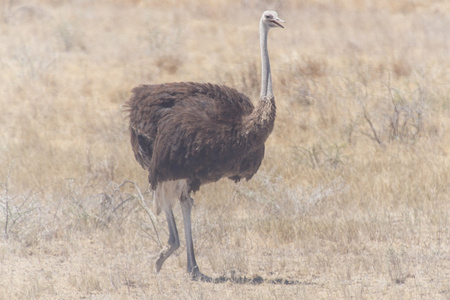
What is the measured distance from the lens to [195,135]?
567 centimetres

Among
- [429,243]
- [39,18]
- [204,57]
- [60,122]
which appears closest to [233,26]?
[204,57]

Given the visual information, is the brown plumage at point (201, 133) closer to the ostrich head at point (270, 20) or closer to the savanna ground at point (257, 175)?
the ostrich head at point (270, 20)

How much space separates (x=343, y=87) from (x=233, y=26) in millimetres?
6059

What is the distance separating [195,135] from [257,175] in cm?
276

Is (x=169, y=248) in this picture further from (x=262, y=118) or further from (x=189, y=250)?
(x=262, y=118)

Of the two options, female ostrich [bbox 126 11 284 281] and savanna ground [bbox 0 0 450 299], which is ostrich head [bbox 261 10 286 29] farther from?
savanna ground [bbox 0 0 450 299]

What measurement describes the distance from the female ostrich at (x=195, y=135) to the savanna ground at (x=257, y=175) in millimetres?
649

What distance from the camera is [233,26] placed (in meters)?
17.5

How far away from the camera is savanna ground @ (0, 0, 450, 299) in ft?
19.6

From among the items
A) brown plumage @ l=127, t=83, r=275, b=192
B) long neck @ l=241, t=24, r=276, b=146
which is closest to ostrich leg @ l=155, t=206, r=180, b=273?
brown plumage @ l=127, t=83, r=275, b=192

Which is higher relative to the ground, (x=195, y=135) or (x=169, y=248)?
(x=195, y=135)

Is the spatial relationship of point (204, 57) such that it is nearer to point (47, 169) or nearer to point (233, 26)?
point (233, 26)

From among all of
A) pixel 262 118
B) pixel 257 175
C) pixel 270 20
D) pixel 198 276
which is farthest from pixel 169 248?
pixel 257 175

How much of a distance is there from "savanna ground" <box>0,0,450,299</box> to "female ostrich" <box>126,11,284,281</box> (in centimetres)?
65
